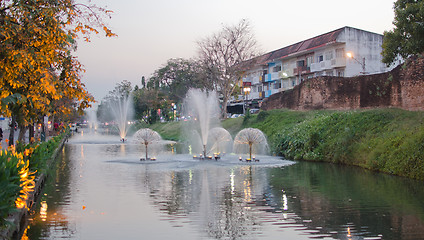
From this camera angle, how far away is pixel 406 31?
85.7ft

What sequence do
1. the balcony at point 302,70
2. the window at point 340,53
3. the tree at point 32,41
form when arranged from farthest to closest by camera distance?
the balcony at point 302,70
the window at point 340,53
the tree at point 32,41

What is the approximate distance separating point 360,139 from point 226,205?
47.4 ft

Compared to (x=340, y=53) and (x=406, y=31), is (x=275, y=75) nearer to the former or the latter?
(x=340, y=53)

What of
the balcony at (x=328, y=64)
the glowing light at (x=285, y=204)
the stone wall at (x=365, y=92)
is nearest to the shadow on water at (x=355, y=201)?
the glowing light at (x=285, y=204)

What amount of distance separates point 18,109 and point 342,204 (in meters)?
9.53

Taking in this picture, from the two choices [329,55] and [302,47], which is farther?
[302,47]

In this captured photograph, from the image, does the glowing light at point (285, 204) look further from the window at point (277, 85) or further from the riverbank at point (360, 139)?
the window at point (277, 85)

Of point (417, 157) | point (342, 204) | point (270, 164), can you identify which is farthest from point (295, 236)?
point (270, 164)

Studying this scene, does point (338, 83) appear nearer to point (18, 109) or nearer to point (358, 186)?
point (358, 186)

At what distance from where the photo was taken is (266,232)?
412 inches

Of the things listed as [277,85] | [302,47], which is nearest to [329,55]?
[302,47]

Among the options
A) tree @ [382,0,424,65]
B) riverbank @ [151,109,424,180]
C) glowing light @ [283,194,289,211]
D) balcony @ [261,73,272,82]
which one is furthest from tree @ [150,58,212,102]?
glowing light @ [283,194,289,211]

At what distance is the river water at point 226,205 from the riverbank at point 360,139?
39.9 inches

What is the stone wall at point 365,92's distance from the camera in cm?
2692
